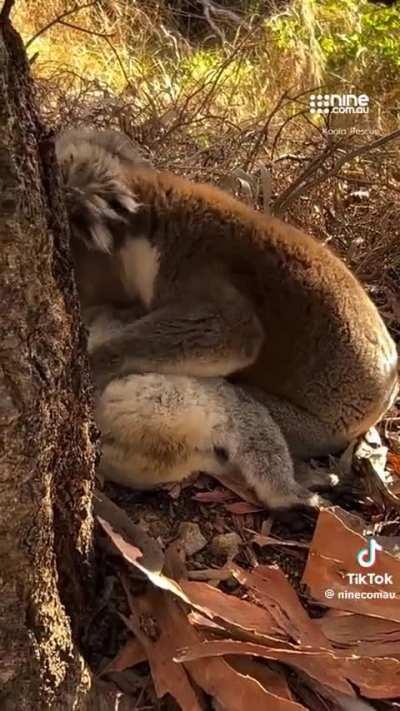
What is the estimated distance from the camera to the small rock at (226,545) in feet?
8.26

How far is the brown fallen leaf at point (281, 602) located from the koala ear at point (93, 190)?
1.07 m

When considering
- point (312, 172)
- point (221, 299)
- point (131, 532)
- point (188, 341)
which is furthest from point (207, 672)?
point (312, 172)

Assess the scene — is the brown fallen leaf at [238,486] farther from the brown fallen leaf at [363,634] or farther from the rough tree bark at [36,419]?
the rough tree bark at [36,419]

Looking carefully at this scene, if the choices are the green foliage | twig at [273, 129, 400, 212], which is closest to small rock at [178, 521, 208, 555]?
twig at [273, 129, 400, 212]

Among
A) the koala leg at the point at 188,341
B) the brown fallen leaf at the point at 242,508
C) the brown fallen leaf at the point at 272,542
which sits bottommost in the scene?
the brown fallen leaf at the point at 272,542

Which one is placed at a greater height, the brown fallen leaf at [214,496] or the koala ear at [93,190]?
the koala ear at [93,190]

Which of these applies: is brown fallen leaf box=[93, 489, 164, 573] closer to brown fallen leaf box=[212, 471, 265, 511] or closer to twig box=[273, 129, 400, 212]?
brown fallen leaf box=[212, 471, 265, 511]

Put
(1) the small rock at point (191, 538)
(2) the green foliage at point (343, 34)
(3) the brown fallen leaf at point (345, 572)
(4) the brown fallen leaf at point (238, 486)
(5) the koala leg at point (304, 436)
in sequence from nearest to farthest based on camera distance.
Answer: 1. (3) the brown fallen leaf at point (345, 572)
2. (1) the small rock at point (191, 538)
3. (4) the brown fallen leaf at point (238, 486)
4. (5) the koala leg at point (304, 436)
5. (2) the green foliage at point (343, 34)

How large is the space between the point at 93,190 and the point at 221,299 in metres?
0.52

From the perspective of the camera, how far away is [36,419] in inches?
63.8

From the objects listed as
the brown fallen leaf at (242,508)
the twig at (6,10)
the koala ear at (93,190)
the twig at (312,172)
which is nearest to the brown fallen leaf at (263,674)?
the brown fallen leaf at (242,508)

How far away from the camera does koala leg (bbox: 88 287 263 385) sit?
103 inches

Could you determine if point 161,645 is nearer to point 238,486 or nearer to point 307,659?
point 307,659

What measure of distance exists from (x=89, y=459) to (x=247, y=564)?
29.1 inches
